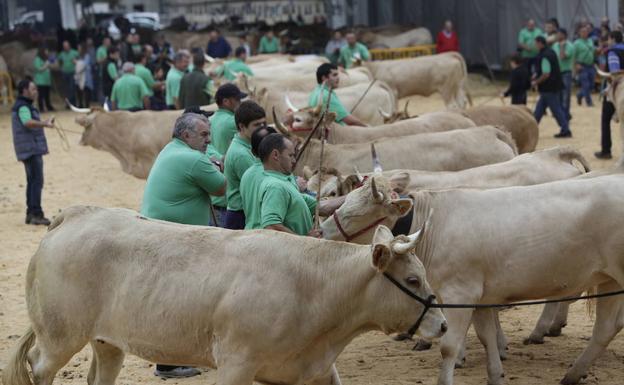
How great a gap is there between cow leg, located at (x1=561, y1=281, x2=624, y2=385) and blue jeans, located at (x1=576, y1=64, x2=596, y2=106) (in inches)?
681

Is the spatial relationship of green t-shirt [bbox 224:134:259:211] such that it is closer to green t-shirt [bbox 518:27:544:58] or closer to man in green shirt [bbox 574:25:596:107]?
man in green shirt [bbox 574:25:596:107]

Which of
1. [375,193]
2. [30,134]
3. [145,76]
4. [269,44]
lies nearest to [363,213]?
[375,193]

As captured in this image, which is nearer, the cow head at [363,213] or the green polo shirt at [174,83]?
the cow head at [363,213]

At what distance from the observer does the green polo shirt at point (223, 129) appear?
964 cm

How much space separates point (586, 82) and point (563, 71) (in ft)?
8.96

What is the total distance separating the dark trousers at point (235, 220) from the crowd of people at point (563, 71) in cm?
1005

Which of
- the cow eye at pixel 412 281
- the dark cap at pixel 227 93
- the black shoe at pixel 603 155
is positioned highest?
the dark cap at pixel 227 93

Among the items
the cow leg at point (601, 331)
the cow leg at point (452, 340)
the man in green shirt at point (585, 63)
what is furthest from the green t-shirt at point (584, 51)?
the cow leg at point (452, 340)

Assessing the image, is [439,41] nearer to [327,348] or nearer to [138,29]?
[138,29]

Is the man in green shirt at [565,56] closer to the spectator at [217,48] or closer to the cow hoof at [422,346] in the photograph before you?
the spectator at [217,48]

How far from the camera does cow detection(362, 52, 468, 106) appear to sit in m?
22.7

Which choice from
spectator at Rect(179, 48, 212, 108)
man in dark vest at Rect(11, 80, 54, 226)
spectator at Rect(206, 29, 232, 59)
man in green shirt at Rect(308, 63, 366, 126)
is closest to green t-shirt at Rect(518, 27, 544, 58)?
spectator at Rect(206, 29, 232, 59)

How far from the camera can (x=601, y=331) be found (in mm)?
7719

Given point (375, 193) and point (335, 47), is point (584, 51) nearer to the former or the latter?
point (335, 47)
